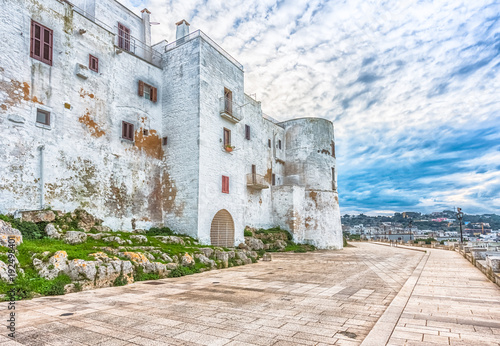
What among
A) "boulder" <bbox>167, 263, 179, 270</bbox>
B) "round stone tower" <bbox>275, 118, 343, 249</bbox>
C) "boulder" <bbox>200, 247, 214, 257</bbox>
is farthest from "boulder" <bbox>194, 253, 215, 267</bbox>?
"round stone tower" <bbox>275, 118, 343, 249</bbox>

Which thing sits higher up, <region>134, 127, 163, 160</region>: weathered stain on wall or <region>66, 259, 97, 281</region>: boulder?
<region>134, 127, 163, 160</region>: weathered stain on wall

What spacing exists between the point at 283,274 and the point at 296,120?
80.6ft

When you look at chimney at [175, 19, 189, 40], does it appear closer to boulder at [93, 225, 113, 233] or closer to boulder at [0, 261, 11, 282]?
boulder at [93, 225, 113, 233]

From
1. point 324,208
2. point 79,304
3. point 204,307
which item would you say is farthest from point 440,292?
point 324,208

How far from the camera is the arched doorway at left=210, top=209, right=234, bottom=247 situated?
21297 mm

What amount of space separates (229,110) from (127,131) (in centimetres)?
723

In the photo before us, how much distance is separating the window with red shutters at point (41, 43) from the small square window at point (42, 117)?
2.31m

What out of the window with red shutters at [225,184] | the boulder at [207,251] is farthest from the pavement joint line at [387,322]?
the window with red shutters at [225,184]

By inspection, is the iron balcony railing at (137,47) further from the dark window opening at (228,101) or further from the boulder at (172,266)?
the boulder at (172,266)

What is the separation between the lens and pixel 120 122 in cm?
1784

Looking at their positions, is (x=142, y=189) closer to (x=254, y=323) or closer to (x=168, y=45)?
(x=168, y=45)

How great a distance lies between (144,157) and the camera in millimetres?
19156

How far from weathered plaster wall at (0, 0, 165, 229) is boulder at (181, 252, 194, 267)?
18.5 ft

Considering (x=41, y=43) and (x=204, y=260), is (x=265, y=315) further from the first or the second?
(x=41, y=43)
